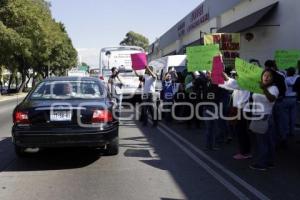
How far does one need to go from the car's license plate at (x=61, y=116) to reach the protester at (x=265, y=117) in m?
2.93

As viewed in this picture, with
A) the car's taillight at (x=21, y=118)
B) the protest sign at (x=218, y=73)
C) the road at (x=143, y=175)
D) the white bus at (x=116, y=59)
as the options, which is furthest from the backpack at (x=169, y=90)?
the white bus at (x=116, y=59)

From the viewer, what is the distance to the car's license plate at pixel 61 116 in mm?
8367

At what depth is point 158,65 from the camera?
891 inches

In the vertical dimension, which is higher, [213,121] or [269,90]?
[269,90]

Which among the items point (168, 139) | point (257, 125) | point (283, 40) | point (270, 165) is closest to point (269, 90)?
point (257, 125)

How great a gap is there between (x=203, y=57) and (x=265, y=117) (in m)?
3.68

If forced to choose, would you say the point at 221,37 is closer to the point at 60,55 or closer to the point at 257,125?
the point at 257,125

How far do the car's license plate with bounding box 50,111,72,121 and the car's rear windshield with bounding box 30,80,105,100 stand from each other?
2.21 ft

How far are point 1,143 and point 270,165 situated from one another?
20.1 feet

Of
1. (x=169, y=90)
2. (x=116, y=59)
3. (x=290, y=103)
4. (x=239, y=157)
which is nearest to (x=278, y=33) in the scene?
(x=169, y=90)

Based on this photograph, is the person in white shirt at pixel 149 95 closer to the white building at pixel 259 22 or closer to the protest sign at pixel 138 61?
the protest sign at pixel 138 61

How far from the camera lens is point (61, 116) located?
8.39 meters

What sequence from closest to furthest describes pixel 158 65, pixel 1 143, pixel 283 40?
pixel 1 143 < pixel 283 40 < pixel 158 65

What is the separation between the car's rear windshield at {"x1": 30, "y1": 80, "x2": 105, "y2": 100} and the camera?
29.8 feet
